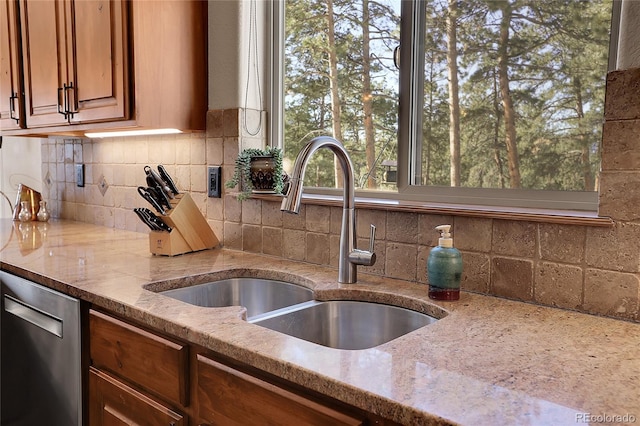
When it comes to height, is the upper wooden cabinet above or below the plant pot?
above

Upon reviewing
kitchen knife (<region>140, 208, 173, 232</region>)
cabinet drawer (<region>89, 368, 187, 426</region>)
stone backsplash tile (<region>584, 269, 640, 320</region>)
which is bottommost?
cabinet drawer (<region>89, 368, 187, 426</region>)

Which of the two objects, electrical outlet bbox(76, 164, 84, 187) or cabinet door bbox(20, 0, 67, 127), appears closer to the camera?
cabinet door bbox(20, 0, 67, 127)

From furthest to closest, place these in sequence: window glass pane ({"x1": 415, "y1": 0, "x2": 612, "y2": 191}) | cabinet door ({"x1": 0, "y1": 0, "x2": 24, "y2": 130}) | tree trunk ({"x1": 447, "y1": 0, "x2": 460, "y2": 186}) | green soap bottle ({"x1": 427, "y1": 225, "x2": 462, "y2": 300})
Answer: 1. cabinet door ({"x1": 0, "y1": 0, "x2": 24, "y2": 130})
2. tree trunk ({"x1": 447, "y1": 0, "x2": 460, "y2": 186})
3. window glass pane ({"x1": 415, "y1": 0, "x2": 612, "y2": 191})
4. green soap bottle ({"x1": 427, "y1": 225, "x2": 462, "y2": 300})

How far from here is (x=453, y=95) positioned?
1.48 metres

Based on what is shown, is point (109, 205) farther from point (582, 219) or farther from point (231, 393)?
point (582, 219)

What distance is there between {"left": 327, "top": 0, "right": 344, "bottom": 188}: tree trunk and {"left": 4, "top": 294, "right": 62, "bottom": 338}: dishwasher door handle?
972 mm

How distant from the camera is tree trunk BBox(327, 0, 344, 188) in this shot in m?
1.75

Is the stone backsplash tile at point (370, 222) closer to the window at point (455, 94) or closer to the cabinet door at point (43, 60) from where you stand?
the window at point (455, 94)

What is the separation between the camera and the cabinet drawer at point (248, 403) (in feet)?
2.55

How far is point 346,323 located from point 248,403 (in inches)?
17.6

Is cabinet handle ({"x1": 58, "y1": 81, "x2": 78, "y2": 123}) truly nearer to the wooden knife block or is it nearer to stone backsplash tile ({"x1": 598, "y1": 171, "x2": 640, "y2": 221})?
the wooden knife block

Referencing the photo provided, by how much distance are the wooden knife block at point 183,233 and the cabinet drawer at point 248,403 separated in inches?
31.7

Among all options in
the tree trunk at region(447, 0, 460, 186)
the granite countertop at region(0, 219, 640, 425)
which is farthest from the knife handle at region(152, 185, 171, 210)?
the tree trunk at region(447, 0, 460, 186)

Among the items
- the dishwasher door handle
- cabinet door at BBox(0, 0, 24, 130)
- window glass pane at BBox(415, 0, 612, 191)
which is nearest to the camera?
window glass pane at BBox(415, 0, 612, 191)
